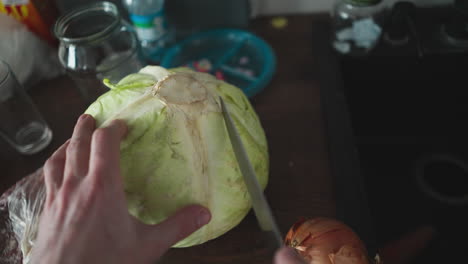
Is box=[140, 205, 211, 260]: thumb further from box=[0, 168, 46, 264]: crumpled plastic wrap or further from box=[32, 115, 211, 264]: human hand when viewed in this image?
box=[0, 168, 46, 264]: crumpled plastic wrap

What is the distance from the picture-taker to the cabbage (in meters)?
0.52

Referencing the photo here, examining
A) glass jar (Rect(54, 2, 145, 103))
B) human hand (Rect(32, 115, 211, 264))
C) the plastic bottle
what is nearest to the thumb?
human hand (Rect(32, 115, 211, 264))

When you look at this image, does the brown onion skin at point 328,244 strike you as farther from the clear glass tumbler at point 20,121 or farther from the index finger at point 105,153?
the clear glass tumbler at point 20,121

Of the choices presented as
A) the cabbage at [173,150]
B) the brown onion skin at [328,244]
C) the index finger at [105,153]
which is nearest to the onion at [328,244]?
the brown onion skin at [328,244]

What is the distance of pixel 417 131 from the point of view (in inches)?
43.4

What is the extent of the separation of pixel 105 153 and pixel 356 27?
0.79 meters

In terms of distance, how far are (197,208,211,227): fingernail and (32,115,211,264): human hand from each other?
20 millimetres

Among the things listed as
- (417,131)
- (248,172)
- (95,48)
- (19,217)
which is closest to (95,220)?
(248,172)

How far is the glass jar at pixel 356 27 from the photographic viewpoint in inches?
37.5

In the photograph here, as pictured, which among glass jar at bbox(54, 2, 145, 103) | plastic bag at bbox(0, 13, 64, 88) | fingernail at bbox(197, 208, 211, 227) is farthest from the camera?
plastic bag at bbox(0, 13, 64, 88)

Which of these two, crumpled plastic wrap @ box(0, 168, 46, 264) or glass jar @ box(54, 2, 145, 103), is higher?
glass jar @ box(54, 2, 145, 103)

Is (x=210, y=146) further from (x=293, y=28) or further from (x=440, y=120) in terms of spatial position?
(x=440, y=120)

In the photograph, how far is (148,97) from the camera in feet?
1.81

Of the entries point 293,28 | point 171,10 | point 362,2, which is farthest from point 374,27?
point 171,10
